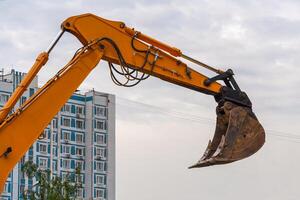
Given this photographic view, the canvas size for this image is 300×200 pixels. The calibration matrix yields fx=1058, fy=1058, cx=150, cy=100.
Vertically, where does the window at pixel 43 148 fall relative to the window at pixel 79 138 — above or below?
below

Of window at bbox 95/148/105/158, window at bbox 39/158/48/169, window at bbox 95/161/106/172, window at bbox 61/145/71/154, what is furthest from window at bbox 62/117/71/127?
window at bbox 95/161/106/172

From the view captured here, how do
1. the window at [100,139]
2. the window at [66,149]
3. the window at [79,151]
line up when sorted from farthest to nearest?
the window at [100,139], the window at [79,151], the window at [66,149]

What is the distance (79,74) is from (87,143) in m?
83.3

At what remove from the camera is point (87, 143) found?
10188 centimetres

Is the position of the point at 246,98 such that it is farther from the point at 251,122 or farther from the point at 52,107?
the point at 52,107

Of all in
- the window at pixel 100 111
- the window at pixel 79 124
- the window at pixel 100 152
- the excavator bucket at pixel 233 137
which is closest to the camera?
the excavator bucket at pixel 233 137

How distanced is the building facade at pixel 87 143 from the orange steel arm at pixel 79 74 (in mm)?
77254

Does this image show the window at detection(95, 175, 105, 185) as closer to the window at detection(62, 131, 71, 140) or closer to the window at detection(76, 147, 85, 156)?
the window at detection(76, 147, 85, 156)

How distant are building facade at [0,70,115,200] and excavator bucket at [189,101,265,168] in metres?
77.3

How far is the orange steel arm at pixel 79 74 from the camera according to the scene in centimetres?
1805

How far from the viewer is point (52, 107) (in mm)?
18453

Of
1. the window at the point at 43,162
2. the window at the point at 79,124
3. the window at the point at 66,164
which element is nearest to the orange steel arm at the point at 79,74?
the window at the point at 43,162

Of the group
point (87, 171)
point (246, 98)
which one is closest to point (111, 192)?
point (87, 171)

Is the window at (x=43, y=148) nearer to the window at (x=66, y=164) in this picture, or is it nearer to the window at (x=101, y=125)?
the window at (x=66, y=164)
